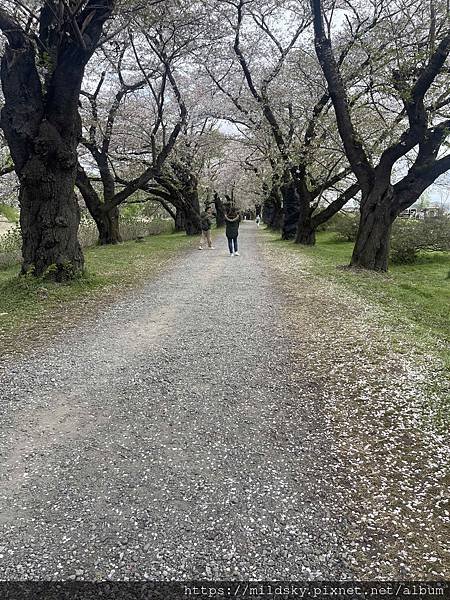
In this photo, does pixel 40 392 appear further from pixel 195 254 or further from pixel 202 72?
pixel 202 72

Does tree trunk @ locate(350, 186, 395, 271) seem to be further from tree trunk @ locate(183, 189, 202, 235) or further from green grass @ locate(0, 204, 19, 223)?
green grass @ locate(0, 204, 19, 223)

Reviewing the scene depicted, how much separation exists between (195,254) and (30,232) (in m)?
7.64

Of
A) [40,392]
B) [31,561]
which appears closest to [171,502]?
[31,561]

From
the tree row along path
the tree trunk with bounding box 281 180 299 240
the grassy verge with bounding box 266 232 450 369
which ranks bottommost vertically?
the tree row along path

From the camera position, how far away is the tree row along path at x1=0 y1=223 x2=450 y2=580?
6.91 ft

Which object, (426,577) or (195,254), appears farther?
(195,254)

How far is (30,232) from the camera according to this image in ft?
27.0

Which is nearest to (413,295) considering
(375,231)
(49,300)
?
(375,231)

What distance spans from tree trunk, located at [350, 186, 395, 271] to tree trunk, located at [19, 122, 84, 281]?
7418mm

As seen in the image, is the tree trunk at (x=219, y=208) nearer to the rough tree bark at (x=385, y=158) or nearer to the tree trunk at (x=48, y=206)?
the rough tree bark at (x=385, y=158)

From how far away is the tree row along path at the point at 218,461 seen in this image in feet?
6.91

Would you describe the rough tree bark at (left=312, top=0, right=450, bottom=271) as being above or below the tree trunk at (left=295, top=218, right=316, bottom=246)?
above

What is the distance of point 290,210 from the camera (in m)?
22.1

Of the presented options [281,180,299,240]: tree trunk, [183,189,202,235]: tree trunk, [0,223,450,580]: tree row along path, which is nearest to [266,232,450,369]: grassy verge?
[0,223,450,580]: tree row along path
